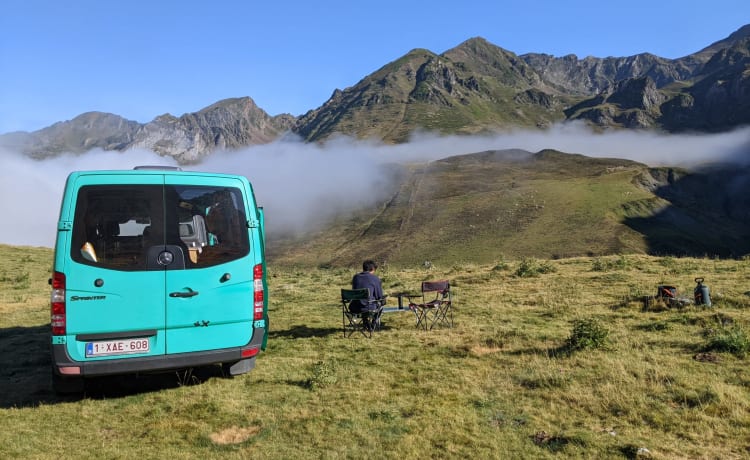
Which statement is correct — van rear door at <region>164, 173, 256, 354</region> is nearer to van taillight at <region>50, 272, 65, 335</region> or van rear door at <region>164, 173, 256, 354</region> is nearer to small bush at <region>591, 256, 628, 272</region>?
van taillight at <region>50, 272, 65, 335</region>

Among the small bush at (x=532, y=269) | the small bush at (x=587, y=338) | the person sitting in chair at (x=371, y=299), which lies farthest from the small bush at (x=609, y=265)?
the person sitting in chair at (x=371, y=299)

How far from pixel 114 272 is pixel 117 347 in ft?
3.46

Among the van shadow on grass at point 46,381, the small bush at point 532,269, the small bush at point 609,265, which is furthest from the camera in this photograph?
the small bush at point 609,265

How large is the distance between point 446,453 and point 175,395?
14.9 ft

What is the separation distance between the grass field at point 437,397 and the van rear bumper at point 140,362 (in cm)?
64

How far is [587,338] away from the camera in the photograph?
30.9ft

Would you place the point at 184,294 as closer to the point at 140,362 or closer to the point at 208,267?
the point at 208,267

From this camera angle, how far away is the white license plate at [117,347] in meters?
6.79

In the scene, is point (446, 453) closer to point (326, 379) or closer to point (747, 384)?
point (326, 379)

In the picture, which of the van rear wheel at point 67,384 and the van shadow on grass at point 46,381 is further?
the van shadow on grass at point 46,381

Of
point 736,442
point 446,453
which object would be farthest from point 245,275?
point 736,442

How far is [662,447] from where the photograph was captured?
5.36 m

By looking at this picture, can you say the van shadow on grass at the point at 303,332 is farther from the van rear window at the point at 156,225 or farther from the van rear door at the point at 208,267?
the van rear window at the point at 156,225

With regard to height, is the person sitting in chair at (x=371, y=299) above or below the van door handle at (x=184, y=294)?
below
